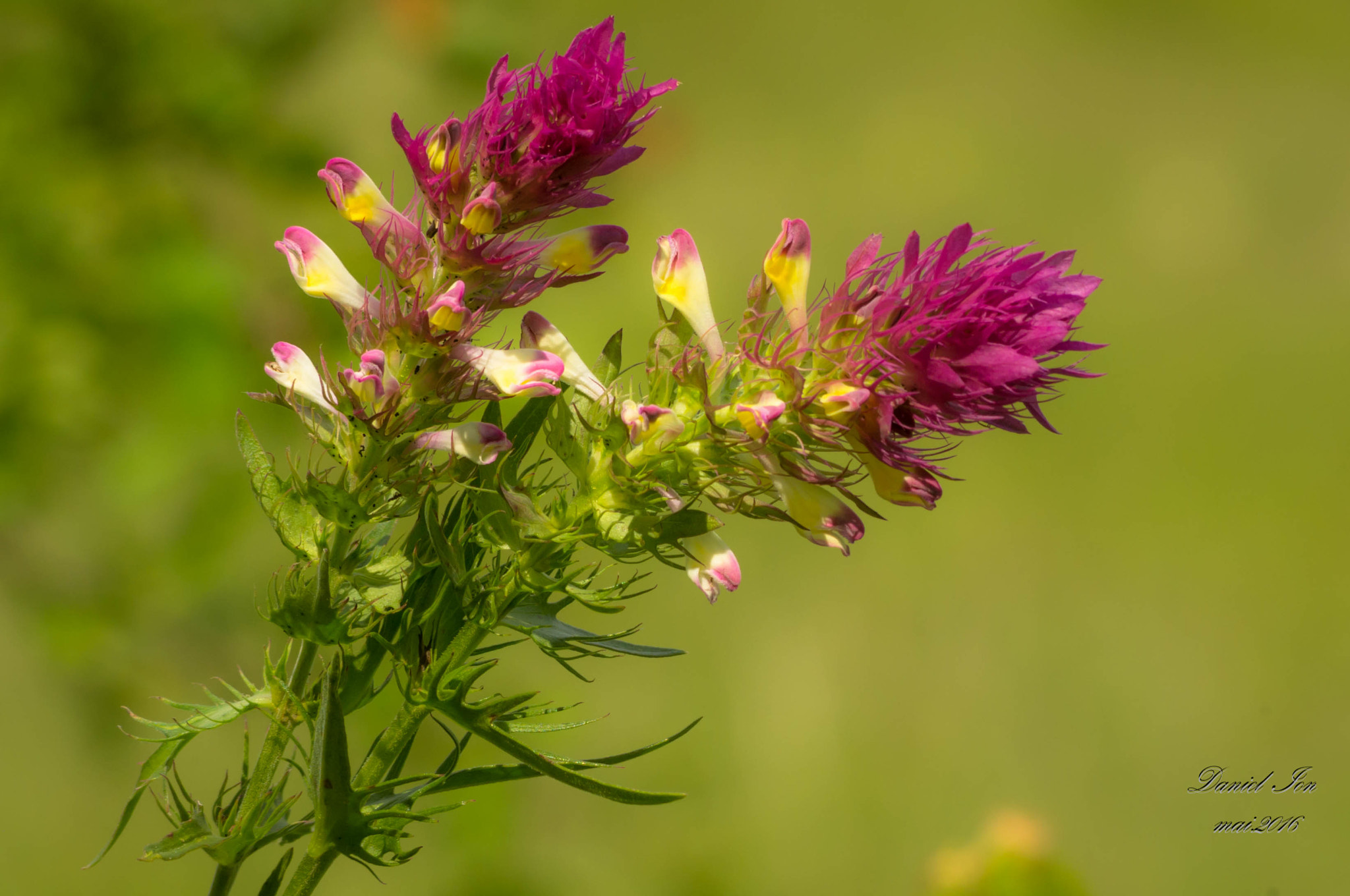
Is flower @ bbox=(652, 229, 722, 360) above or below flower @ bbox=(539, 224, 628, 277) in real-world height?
below

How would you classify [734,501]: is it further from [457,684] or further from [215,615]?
[215,615]

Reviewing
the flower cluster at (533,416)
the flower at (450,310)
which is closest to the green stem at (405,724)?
the flower cluster at (533,416)

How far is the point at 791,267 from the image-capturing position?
35 centimetres

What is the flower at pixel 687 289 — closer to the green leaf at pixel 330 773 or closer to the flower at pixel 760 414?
the flower at pixel 760 414

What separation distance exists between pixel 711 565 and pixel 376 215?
6.5 inches

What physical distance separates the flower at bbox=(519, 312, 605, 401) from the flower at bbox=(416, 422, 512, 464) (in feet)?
0.11

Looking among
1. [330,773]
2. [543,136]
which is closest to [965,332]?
[543,136]

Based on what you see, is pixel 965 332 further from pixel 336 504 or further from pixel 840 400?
pixel 336 504

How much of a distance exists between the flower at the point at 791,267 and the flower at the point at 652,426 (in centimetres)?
6

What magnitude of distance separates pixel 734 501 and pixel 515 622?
9 centimetres

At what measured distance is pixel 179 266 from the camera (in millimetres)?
1110

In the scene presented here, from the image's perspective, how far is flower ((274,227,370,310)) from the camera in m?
0.34

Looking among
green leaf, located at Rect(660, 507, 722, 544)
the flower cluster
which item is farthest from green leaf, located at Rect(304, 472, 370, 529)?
green leaf, located at Rect(660, 507, 722, 544)

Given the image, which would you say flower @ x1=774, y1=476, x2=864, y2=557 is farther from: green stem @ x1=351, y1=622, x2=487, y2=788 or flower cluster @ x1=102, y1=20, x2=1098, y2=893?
green stem @ x1=351, y1=622, x2=487, y2=788
